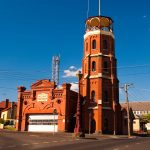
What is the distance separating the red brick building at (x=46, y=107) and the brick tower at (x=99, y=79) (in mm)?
3286

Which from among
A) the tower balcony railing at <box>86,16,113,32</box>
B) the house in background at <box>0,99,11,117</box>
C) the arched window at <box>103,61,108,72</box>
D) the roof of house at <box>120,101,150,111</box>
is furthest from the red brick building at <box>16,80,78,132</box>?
the roof of house at <box>120,101,150,111</box>

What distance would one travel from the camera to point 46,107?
182 ft

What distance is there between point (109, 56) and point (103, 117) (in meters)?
12.7

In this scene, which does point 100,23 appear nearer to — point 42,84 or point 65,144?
point 42,84

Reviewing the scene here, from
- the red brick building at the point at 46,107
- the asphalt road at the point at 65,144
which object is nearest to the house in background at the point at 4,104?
the red brick building at the point at 46,107

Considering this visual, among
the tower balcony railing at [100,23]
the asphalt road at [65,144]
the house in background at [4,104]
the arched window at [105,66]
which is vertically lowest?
the asphalt road at [65,144]

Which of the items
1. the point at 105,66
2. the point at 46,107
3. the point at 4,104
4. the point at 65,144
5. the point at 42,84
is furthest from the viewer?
the point at 4,104

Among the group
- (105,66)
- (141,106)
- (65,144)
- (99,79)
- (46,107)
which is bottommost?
(65,144)

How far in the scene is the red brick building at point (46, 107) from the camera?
53.3 m

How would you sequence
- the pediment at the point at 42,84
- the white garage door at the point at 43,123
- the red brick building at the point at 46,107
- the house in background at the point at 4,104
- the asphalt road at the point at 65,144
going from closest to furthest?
1. the asphalt road at the point at 65,144
2. the red brick building at the point at 46,107
3. the white garage door at the point at 43,123
4. the pediment at the point at 42,84
5. the house in background at the point at 4,104

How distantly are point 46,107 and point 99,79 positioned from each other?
455 inches

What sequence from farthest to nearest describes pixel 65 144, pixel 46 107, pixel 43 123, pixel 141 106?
pixel 141 106
pixel 43 123
pixel 46 107
pixel 65 144

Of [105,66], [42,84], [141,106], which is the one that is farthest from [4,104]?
[141,106]

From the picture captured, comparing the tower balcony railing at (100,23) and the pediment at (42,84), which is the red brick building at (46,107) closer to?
the pediment at (42,84)
